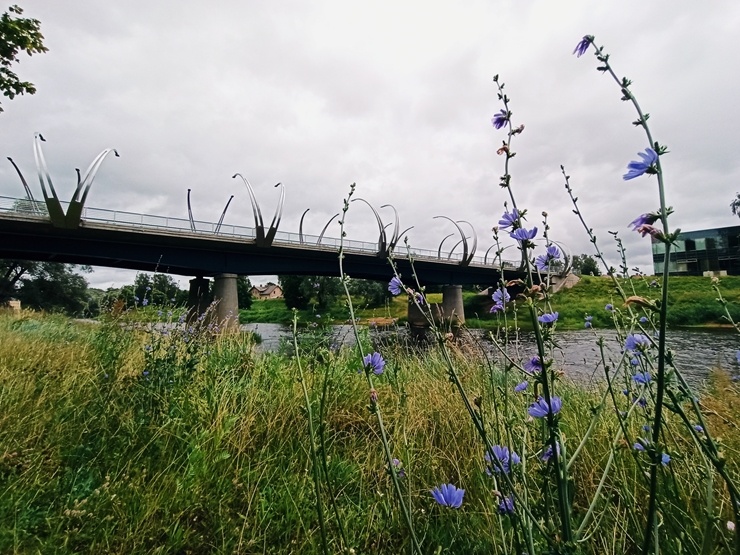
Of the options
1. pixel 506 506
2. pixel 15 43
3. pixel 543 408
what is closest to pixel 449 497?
pixel 506 506

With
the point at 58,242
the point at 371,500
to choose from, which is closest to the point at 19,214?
the point at 58,242

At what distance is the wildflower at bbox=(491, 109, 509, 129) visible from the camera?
63.5 inches

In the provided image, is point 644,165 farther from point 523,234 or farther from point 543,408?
point 543,408

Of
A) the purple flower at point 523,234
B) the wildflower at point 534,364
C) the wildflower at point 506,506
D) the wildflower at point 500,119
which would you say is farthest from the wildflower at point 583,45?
the wildflower at point 506,506

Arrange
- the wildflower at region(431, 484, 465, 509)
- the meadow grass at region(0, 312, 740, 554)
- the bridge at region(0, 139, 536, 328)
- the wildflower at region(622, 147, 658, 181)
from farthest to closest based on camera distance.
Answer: the bridge at region(0, 139, 536, 328)
the meadow grass at region(0, 312, 740, 554)
the wildflower at region(431, 484, 465, 509)
the wildflower at region(622, 147, 658, 181)

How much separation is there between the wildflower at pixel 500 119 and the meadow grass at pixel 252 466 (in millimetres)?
1156

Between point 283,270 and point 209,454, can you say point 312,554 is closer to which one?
point 209,454

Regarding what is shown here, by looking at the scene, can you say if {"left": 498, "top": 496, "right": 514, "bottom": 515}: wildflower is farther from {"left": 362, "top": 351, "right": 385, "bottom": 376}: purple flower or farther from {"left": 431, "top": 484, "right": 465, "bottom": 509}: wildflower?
{"left": 362, "top": 351, "right": 385, "bottom": 376}: purple flower

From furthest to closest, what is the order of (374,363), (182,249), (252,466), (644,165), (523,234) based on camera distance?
(182,249)
(252,466)
(374,363)
(523,234)
(644,165)

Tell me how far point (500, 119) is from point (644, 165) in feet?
2.44

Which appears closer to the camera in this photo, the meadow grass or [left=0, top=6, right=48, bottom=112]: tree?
the meadow grass

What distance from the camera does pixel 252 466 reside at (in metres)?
3.11

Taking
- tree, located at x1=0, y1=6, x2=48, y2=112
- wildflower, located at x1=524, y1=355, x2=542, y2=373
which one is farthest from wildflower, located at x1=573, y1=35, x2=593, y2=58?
tree, located at x1=0, y1=6, x2=48, y2=112

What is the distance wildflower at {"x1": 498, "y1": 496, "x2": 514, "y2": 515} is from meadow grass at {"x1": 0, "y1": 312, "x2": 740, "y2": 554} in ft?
0.18
